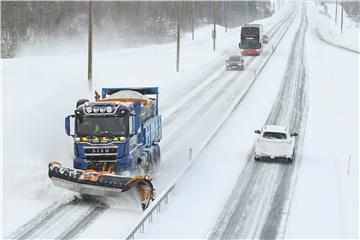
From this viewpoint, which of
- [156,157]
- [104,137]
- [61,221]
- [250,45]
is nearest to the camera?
[61,221]

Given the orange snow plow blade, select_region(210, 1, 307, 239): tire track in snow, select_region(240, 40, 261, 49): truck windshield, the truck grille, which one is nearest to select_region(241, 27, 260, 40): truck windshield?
select_region(240, 40, 261, 49): truck windshield

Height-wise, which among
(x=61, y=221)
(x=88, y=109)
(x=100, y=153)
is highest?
(x=88, y=109)

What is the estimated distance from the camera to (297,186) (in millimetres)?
23094

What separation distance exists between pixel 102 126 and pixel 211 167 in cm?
735

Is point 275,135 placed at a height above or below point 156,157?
above

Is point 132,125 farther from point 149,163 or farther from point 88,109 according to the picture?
point 149,163

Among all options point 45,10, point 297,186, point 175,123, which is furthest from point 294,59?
point 45,10

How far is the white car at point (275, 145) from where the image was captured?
85.8ft

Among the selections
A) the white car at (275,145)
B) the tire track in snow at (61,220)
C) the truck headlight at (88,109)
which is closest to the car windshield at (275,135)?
the white car at (275,145)

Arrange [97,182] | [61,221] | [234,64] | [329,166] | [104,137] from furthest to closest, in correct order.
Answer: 1. [234,64]
2. [329,166]
3. [104,137]
4. [97,182]
5. [61,221]

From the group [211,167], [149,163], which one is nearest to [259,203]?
[211,167]

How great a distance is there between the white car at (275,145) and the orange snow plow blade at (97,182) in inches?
354

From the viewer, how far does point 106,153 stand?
19.9 metres

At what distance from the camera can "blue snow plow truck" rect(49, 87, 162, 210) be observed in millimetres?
18406
